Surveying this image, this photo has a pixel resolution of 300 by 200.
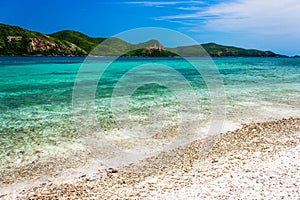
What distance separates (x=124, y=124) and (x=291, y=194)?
9.86m

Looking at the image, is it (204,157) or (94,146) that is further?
(94,146)

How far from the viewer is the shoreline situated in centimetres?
814

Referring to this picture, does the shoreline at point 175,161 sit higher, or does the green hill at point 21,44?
the green hill at point 21,44

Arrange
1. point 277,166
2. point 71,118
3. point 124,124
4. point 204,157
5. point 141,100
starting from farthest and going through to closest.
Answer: point 141,100
point 71,118
point 124,124
point 204,157
point 277,166

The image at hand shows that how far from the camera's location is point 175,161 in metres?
9.71

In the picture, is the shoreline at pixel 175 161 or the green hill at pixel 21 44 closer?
the shoreline at pixel 175 161

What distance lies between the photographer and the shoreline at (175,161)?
814cm

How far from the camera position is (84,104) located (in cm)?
2102

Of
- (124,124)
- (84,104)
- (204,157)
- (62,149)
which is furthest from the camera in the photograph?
(84,104)

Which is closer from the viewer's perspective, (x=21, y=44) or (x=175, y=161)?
(x=175, y=161)

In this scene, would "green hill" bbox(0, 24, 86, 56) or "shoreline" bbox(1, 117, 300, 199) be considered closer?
"shoreline" bbox(1, 117, 300, 199)

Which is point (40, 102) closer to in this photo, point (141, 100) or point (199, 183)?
point (141, 100)

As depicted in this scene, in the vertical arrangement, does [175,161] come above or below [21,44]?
below

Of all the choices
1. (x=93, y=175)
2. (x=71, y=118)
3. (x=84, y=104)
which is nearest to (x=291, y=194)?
(x=93, y=175)
